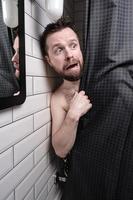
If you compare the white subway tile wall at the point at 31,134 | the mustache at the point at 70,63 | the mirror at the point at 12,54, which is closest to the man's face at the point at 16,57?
the mirror at the point at 12,54

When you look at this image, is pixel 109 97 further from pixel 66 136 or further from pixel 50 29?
pixel 50 29

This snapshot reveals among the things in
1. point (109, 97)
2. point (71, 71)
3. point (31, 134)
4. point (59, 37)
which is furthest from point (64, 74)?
point (31, 134)

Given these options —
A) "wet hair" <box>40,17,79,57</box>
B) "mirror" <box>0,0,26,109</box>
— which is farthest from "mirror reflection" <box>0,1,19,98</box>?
"wet hair" <box>40,17,79,57</box>

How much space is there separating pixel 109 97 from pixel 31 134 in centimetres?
39

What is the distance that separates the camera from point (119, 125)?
1.03 meters

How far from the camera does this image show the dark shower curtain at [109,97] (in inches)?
39.4

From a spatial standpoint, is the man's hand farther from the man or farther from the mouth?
the mouth

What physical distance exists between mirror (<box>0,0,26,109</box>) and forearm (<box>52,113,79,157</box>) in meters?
0.33

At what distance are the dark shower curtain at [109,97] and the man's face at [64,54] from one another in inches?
4.9

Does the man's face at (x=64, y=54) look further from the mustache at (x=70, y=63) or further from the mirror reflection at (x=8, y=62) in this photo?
the mirror reflection at (x=8, y=62)

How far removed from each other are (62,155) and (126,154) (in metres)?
0.34

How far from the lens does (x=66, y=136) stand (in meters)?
1.11

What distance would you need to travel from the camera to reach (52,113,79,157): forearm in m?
1.09

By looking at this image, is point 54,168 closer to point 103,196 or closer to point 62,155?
point 62,155
